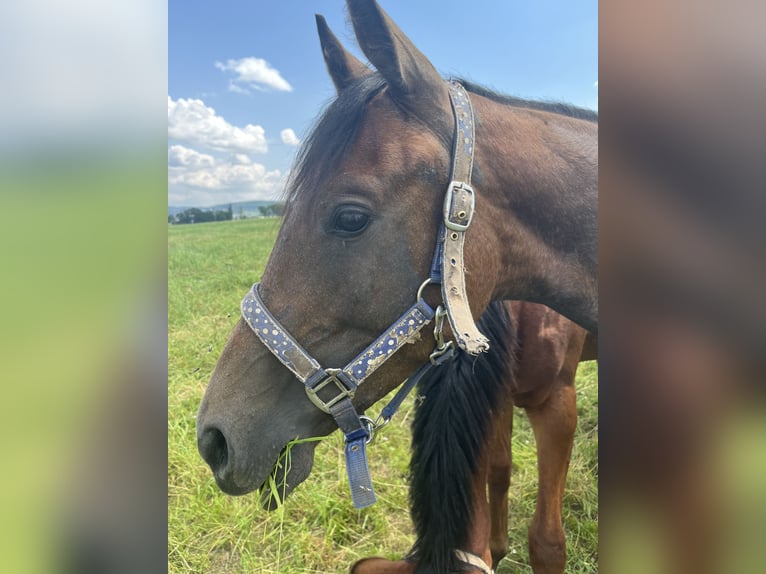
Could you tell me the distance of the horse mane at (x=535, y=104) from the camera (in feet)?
4.05

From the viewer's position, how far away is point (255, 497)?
1.60m

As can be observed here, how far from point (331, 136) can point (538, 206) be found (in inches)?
21.3

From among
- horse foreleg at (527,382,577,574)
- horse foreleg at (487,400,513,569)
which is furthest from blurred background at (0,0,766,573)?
horse foreleg at (487,400,513,569)

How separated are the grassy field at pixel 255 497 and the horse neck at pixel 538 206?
0.71m

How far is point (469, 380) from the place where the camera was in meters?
1.35

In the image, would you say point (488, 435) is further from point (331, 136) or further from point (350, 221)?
point (331, 136)

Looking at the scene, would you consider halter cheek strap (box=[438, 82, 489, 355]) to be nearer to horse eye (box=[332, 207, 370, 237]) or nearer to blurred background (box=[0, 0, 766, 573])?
horse eye (box=[332, 207, 370, 237])
